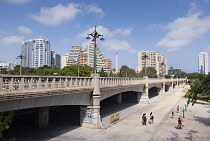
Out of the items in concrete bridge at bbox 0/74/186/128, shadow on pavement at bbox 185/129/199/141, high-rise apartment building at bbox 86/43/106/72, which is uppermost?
high-rise apartment building at bbox 86/43/106/72

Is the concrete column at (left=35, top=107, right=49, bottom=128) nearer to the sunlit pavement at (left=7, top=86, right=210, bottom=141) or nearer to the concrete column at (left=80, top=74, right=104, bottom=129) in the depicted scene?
the sunlit pavement at (left=7, top=86, right=210, bottom=141)

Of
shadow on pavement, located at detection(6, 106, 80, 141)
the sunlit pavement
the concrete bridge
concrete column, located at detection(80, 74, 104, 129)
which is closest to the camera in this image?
the concrete bridge

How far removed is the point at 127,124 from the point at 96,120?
5.37 meters

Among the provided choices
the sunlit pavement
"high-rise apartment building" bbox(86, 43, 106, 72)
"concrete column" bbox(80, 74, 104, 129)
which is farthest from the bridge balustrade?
"high-rise apartment building" bbox(86, 43, 106, 72)

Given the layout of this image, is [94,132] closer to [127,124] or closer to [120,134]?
[120,134]

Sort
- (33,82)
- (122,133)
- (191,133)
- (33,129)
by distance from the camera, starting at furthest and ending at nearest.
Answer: (33,129)
(122,133)
(191,133)
(33,82)

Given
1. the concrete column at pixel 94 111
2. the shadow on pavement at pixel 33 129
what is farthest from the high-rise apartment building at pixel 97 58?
the concrete column at pixel 94 111

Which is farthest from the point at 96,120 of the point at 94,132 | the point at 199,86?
the point at 199,86

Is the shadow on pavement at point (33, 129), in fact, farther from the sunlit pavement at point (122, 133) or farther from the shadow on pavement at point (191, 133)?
the shadow on pavement at point (191, 133)

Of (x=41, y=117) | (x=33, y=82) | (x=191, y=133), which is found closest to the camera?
(x=33, y=82)

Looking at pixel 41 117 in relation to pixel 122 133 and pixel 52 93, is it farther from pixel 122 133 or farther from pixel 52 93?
pixel 122 133

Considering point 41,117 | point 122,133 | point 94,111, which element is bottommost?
point 122,133

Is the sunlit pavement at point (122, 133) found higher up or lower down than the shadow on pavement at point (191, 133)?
lower down

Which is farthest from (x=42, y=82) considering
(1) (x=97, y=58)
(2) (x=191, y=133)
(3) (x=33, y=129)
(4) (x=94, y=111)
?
(1) (x=97, y=58)
